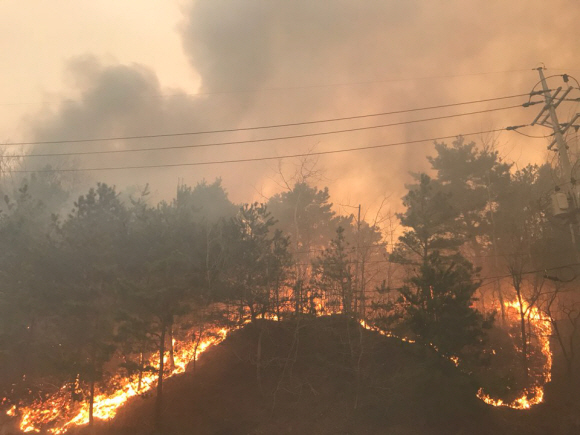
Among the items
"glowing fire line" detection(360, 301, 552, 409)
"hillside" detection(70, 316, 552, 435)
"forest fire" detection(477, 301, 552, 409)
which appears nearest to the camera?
"hillside" detection(70, 316, 552, 435)

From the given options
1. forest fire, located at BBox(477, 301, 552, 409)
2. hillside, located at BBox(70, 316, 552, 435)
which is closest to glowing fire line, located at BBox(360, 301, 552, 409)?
forest fire, located at BBox(477, 301, 552, 409)

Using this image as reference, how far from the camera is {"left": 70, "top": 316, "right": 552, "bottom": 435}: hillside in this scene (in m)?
19.9

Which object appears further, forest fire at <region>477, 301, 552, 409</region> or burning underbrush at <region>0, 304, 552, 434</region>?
forest fire at <region>477, 301, 552, 409</region>

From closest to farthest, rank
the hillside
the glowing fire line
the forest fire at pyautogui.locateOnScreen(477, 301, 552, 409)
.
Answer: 1. the hillside
2. the glowing fire line
3. the forest fire at pyautogui.locateOnScreen(477, 301, 552, 409)

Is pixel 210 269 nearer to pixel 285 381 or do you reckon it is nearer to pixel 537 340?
pixel 285 381

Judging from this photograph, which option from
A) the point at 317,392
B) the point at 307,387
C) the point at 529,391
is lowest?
the point at 529,391

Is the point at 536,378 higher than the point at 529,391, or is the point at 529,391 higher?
the point at 536,378

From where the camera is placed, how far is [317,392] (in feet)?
79.8

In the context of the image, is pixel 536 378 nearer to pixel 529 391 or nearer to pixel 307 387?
pixel 529 391

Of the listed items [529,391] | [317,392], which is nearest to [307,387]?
[317,392]

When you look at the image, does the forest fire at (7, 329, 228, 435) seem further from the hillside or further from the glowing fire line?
the glowing fire line

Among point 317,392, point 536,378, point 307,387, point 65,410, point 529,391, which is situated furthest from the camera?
point 536,378

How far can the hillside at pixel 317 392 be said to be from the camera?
1989 centimetres

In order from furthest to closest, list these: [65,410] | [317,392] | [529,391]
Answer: [317,392], [529,391], [65,410]
